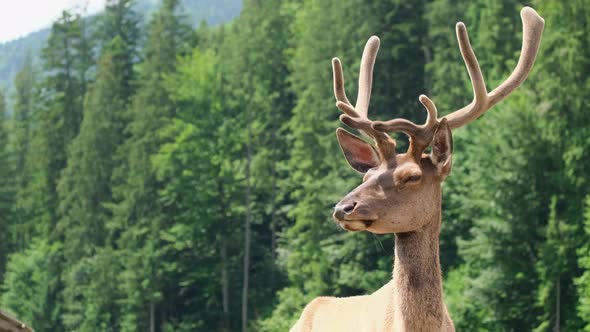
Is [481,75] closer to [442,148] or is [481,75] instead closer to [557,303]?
[442,148]

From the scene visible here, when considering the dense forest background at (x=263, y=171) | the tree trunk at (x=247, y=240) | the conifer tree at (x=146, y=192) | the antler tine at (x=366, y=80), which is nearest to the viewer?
the antler tine at (x=366, y=80)

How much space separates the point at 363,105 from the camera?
974cm

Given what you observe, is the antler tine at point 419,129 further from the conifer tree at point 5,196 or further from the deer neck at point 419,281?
the conifer tree at point 5,196

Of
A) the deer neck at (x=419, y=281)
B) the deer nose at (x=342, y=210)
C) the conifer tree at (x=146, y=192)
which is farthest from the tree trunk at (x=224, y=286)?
the deer nose at (x=342, y=210)

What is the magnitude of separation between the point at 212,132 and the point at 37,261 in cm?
852

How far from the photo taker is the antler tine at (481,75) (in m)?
9.20

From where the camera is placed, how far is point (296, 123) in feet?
153

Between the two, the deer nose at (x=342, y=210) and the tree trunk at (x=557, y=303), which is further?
the tree trunk at (x=557, y=303)

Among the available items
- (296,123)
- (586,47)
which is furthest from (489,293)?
(296,123)

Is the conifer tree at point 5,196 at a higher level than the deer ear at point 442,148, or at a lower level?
higher

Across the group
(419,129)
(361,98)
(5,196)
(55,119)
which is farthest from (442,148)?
(55,119)

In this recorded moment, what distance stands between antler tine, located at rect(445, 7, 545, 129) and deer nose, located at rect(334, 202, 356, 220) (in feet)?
3.92

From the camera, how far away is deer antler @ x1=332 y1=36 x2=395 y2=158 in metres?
8.88

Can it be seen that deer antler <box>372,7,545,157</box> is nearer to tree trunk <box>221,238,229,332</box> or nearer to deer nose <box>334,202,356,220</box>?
deer nose <box>334,202,356,220</box>
